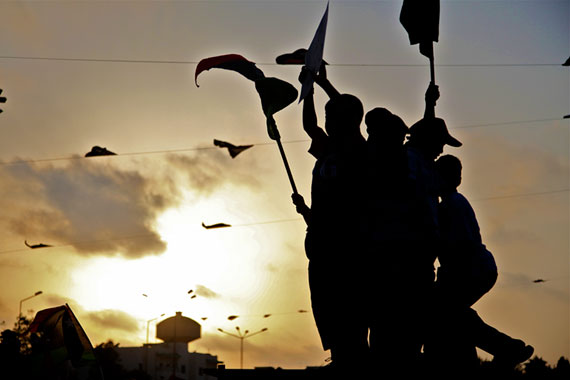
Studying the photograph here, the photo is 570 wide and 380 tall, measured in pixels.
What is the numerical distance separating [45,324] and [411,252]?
8781 mm

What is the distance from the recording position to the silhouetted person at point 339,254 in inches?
191

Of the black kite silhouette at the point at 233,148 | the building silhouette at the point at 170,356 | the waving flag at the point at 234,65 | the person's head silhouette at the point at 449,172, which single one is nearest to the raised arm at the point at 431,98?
the person's head silhouette at the point at 449,172


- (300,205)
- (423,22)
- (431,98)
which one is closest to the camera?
(300,205)

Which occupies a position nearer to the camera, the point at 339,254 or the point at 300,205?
the point at 339,254

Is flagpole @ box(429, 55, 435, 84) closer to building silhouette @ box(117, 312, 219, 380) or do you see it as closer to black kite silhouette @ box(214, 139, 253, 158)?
black kite silhouette @ box(214, 139, 253, 158)

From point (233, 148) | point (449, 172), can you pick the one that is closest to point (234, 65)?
point (449, 172)

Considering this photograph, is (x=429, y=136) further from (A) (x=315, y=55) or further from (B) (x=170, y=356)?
(B) (x=170, y=356)

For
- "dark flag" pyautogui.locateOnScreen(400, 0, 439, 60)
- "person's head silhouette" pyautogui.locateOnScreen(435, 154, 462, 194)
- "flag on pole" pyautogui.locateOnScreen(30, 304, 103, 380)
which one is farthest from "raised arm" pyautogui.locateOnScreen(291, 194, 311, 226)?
"flag on pole" pyautogui.locateOnScreen(30, 304, 103, 380)

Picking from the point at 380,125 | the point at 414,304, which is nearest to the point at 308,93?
the point at 380,125

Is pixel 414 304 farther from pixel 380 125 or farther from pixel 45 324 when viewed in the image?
pixel 45 324

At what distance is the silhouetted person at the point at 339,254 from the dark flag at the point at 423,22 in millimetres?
1577

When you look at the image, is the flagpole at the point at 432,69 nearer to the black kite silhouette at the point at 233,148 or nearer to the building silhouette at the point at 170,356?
the black kite silhouette at the point at 233,148

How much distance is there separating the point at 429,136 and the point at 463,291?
1128 mm

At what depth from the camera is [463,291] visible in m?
5.78
